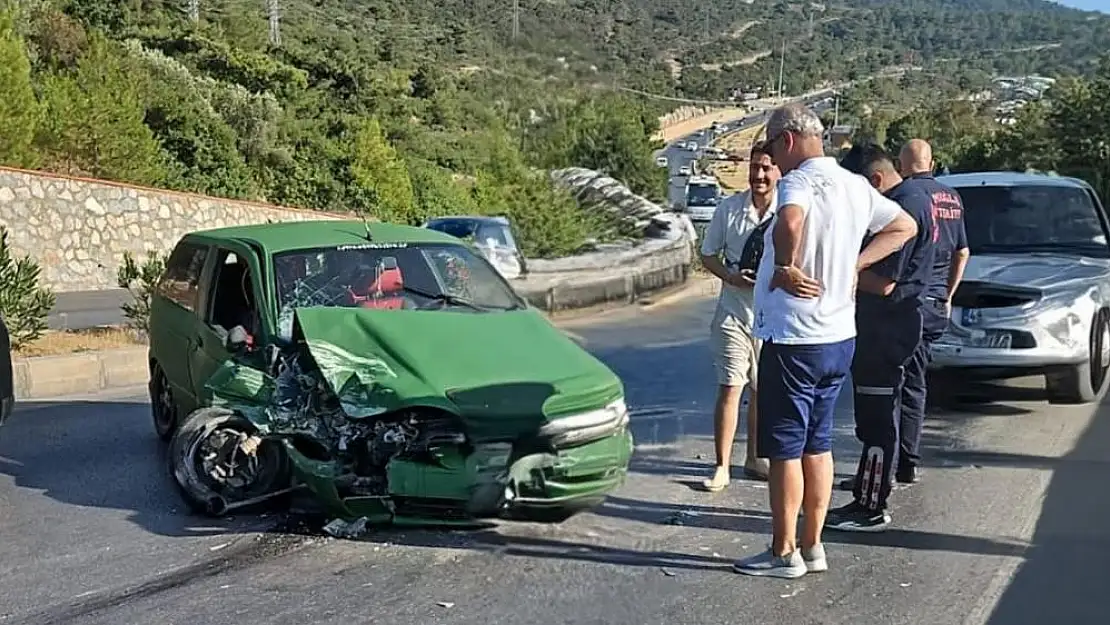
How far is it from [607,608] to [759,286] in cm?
154

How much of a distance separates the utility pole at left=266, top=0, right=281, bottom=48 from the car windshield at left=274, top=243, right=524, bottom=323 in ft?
112

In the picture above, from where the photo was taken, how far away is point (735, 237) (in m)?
6.73

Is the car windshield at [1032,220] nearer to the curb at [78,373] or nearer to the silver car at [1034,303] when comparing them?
the silver car at [1034,303]

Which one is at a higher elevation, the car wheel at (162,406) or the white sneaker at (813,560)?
the white sneaker at (813,560)

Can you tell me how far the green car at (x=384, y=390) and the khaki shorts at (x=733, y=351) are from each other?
0.80m

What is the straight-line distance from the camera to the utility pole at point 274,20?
40.0 m

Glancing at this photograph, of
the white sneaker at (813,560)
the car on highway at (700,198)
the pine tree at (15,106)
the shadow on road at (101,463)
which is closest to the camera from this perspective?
the white sneaker at (813,560)

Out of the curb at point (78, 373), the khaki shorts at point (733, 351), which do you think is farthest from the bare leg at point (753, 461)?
the curb at point (78, 373)

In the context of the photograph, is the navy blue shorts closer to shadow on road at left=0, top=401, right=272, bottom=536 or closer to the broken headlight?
the broken headlight

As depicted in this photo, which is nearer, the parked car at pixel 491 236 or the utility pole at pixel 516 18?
the parked car at pixel 491 236

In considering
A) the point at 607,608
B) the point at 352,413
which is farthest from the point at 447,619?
the point at 352,413

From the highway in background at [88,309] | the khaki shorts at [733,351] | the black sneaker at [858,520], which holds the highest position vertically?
the khaki shorts at [733,351]

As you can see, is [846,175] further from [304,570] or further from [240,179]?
[240,179]

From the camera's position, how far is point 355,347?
6.05m
